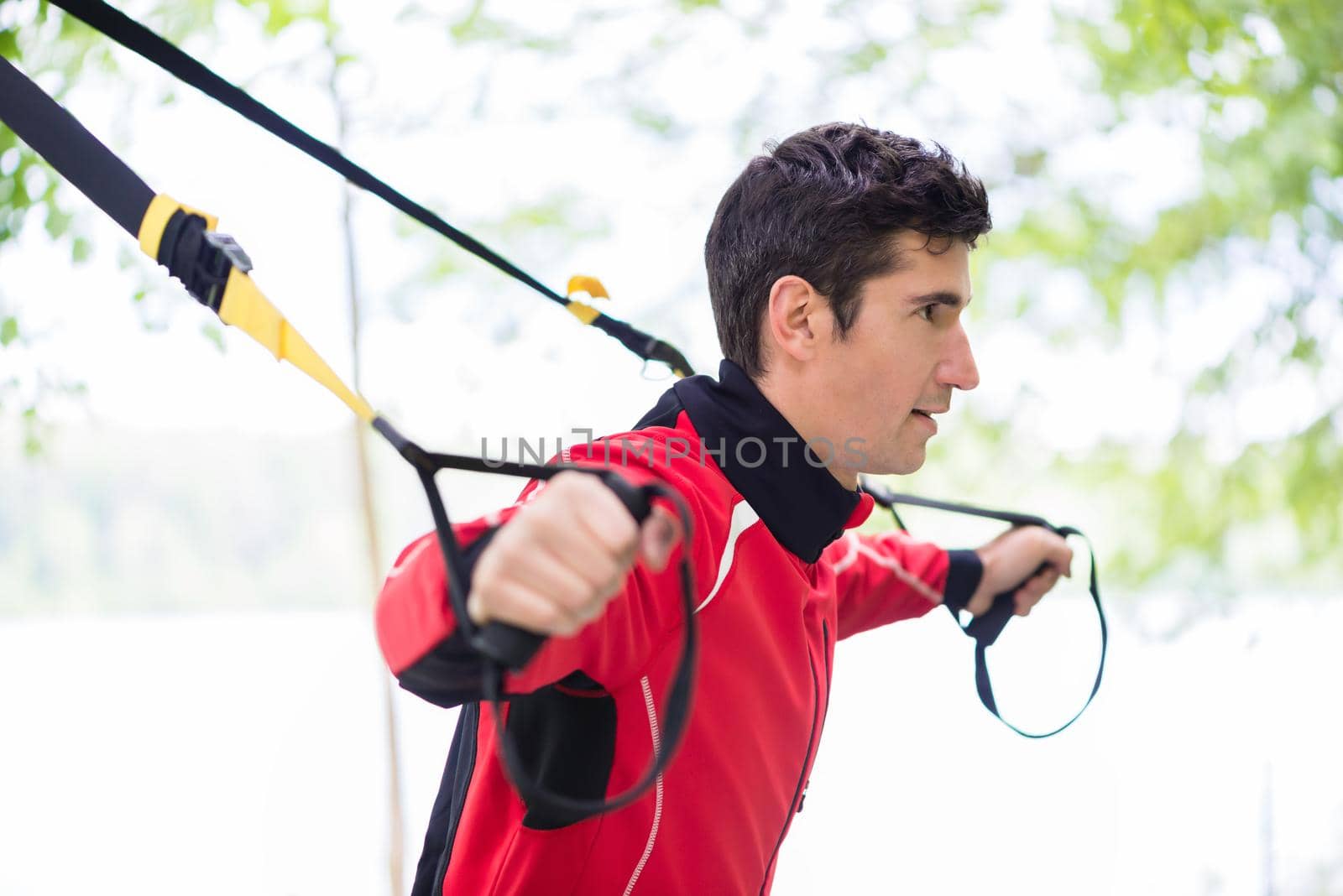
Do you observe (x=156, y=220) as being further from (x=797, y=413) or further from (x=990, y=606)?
(x=990, y=606)

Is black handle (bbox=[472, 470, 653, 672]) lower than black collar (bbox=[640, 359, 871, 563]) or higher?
lower

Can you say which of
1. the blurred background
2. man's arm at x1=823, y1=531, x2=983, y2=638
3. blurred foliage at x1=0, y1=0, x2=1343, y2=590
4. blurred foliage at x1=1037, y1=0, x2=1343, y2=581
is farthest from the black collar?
blurred foliage at x1=1037, y1=0, x2=1343, y2=581

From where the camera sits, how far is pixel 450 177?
92.2 inches

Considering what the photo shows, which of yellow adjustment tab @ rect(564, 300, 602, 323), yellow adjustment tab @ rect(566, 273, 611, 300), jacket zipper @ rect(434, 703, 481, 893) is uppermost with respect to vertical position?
yellow adjustment tab @ rect(566, 273, 611, 300)

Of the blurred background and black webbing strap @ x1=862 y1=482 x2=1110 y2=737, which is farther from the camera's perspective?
the blurred background

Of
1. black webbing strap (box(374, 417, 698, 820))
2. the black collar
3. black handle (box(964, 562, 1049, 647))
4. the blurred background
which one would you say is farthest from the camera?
the blurred background

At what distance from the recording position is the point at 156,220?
79 cm

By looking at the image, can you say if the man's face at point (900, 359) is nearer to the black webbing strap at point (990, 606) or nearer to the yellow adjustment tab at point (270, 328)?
the black webbing strap at point (990, 606)

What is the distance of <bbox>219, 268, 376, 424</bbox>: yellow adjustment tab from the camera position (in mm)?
746

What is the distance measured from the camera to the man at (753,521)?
2.71ft

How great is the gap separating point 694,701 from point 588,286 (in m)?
0.51

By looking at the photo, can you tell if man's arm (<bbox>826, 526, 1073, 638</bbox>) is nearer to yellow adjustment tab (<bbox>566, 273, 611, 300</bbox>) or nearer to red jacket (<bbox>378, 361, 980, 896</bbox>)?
red jacket (<bbox>378, 361, 980, 896</bbox>)

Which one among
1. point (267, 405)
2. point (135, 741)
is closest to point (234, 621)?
point (135, 741)

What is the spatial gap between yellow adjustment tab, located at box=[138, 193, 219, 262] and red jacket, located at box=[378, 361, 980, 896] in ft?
1.06
